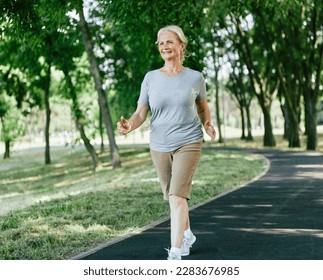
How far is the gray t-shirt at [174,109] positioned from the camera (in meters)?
5.48

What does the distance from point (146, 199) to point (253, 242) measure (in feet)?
15.1

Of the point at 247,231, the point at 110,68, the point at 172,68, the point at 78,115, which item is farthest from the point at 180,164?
the point at 110,68

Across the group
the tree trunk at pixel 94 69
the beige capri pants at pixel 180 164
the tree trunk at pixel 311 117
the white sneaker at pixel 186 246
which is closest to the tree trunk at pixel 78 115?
the tree trunk at pixel 94 69

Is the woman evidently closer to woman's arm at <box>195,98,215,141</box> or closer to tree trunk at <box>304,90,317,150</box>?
woman's arm at <box>195,98,215,141</box>

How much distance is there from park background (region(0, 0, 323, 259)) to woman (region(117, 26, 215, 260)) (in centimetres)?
47

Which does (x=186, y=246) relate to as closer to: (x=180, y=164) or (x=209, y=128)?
(x=180, y=164)

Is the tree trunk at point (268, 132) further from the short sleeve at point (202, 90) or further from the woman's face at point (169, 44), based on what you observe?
the woman's face at point (169, 44)

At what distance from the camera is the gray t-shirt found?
5.48m

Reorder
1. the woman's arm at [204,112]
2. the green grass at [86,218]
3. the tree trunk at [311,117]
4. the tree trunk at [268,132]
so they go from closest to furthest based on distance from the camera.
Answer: the woman's arm at [204,112]
the green grass at [86,218]
the tree trunk at [311,117]
the tree trunk at [268,132]

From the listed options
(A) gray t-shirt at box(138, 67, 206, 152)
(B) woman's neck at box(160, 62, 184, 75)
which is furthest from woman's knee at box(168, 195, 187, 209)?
(B) woman's neck at box(160, 62, 184, 75)

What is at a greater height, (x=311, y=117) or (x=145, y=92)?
(x=311, y=117)

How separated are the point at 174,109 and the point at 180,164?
51cm

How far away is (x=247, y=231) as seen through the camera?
7.38 m
